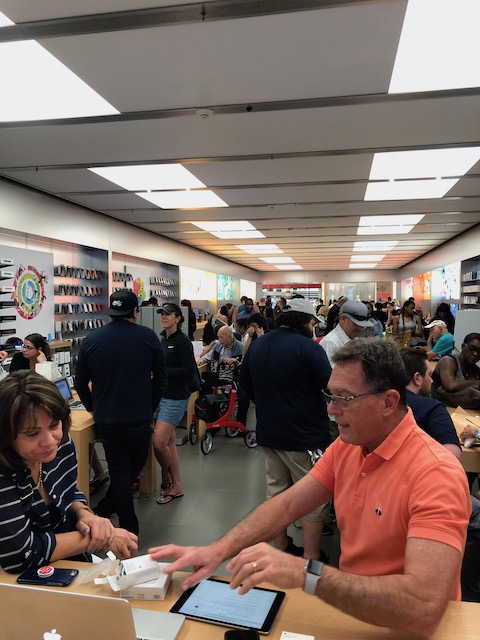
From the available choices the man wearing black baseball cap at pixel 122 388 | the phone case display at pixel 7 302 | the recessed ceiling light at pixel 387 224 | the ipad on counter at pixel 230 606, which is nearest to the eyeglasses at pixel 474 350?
the man wearing black baseball cap at pixel 122 388

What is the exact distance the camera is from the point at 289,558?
1235 millimetres

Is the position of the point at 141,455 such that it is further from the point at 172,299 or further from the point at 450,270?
the point at 450,270

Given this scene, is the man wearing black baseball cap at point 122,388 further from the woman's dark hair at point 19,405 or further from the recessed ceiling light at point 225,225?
the recessed ceiling light at point 225,225

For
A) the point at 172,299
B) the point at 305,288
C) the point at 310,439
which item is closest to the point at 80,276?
the point at 172,299

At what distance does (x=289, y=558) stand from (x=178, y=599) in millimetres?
449

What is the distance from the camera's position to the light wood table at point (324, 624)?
124cm

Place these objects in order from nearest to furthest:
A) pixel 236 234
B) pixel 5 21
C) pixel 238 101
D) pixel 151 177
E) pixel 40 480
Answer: pixel 40 480 → pixel 5 21 → pixel 238 101 → pixel 151 177 → pixel 236 234

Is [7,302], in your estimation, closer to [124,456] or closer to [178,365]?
[178,365]

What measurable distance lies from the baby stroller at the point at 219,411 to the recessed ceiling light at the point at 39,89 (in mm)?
3462

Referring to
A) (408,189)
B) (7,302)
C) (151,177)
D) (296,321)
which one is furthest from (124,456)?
(408,189)

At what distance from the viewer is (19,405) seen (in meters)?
1.70

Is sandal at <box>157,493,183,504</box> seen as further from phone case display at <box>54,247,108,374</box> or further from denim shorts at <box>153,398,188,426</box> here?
phone case display at <box>54,247,108,374</box>

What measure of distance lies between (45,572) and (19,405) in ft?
1.86

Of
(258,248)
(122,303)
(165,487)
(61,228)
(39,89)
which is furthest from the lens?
(258,248)
